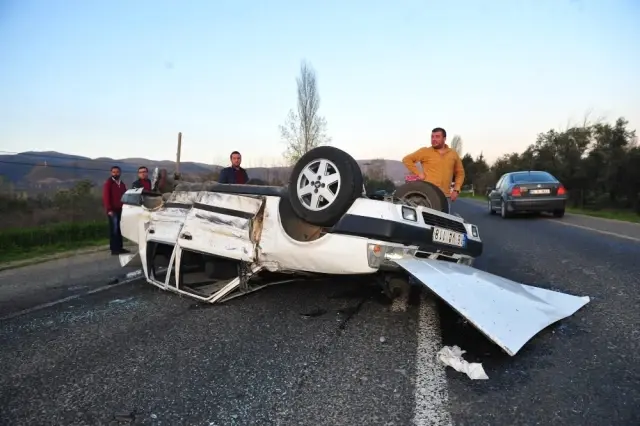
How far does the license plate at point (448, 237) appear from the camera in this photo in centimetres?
352

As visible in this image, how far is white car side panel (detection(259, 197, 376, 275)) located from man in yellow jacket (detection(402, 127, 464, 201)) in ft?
7.35

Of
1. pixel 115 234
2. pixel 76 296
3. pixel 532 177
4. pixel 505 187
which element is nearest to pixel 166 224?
pixel 76 296

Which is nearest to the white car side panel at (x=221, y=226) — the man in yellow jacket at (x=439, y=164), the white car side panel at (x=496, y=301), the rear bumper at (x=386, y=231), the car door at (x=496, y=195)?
the rear bumper at (x=386, y=231)

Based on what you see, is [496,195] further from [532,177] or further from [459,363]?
[459,363]

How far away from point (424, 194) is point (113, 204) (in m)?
6.34

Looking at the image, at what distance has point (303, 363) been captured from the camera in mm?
2631

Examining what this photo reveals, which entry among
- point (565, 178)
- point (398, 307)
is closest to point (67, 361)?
point (398, 307)

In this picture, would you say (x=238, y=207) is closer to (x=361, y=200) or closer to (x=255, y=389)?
(x=361, y=200)

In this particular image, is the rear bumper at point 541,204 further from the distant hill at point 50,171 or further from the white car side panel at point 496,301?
the white car side panel at point 496,301

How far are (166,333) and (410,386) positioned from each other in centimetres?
186

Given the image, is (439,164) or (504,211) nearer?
(439,164)

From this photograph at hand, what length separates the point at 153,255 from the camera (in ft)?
15.5

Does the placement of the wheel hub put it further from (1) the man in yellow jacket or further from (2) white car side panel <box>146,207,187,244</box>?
(1) the man in yellow jacket

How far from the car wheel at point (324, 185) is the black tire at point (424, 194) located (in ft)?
2.70
